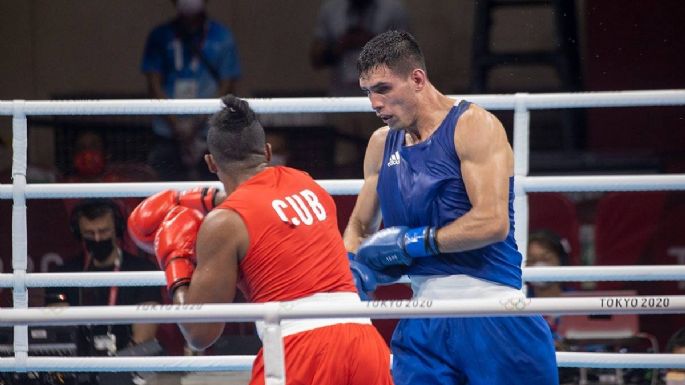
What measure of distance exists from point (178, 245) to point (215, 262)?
0.51 feet

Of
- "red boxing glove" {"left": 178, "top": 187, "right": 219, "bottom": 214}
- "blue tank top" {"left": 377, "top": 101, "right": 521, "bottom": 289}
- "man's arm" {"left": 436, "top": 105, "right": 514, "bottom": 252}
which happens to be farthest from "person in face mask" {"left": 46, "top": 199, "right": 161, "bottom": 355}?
"man's arm" {"left": 436, "top": 105, "right": 514, "bottom": 252}

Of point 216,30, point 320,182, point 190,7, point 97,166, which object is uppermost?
point 190,7

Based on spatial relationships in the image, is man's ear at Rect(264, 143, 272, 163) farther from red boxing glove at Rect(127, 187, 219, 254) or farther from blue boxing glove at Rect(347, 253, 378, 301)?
blue boxing glove at Rect(347, 253, 378, 301)

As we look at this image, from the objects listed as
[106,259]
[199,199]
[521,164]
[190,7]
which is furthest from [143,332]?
[190,7]

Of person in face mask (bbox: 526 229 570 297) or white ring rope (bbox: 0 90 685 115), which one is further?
person in face mask (bbox: 526 229 570 297)

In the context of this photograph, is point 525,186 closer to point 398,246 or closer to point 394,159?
point 394,159

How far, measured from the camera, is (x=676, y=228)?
5559 millimetres

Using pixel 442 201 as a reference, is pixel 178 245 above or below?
below

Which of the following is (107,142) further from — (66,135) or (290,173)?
(290,173)

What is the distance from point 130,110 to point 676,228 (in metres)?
3.17

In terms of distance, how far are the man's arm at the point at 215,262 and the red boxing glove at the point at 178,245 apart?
0.15ft

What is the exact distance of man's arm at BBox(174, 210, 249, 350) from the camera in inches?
108

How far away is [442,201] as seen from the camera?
2.93 m

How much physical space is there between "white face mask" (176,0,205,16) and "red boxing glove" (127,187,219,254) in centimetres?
351
